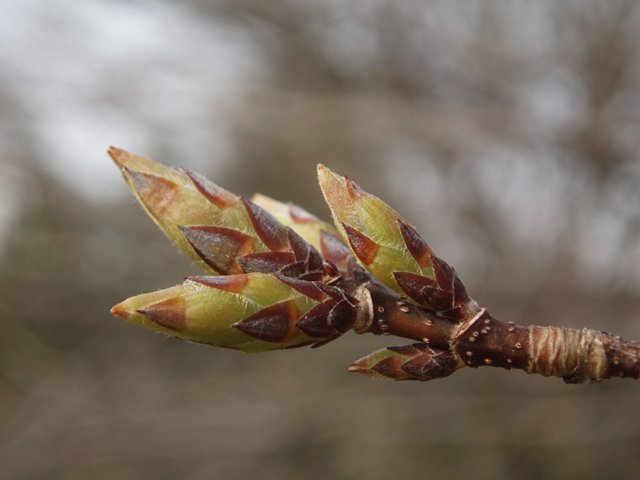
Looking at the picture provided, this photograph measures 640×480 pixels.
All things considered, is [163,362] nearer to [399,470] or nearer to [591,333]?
[399,470]

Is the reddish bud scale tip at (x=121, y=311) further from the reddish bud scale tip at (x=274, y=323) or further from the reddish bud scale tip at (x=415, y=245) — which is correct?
the reddish bud scale tip at (x=415, y=245)

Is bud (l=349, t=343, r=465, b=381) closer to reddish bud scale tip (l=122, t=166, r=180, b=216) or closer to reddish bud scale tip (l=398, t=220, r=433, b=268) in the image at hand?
reddish bud scale tip (l=398, t=220, r=433, b=268)

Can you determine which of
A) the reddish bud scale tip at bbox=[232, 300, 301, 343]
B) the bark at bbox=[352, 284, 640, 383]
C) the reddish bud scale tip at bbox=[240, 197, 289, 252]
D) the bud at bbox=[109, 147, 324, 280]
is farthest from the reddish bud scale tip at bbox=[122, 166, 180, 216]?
the bark at bbox=[352, 284, 640, 383]

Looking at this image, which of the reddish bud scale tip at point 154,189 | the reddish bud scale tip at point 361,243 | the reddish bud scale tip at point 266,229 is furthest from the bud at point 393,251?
the reddish bud scale tip at point 154,189

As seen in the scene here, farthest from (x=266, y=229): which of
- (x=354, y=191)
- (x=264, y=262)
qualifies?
(x=354, y=191)

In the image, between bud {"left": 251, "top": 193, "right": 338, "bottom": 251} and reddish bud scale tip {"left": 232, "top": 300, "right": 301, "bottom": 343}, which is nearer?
reddish bud scale tip {"left": 232, "top": 300, "right": 301, "bottom": 343}

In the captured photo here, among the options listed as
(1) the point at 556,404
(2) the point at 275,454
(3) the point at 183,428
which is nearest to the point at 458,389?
(1) the point at 556,404
